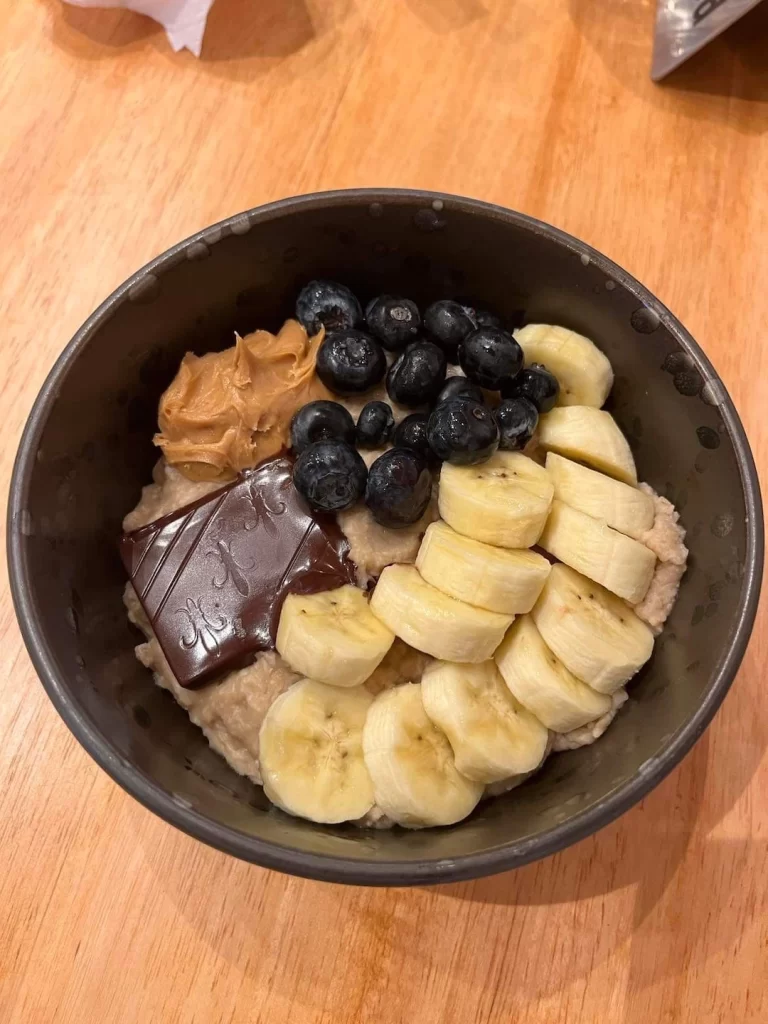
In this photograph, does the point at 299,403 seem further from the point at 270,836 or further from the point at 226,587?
the point at 270,836

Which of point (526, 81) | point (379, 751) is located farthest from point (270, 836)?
point (526, 81)

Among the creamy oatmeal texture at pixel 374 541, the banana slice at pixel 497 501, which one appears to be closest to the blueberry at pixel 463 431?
the banana slice at pixel 497 501

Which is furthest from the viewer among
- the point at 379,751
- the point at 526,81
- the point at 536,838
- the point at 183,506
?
the point at 526,81

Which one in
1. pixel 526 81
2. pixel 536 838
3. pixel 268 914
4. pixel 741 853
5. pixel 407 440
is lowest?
pixel 268 914

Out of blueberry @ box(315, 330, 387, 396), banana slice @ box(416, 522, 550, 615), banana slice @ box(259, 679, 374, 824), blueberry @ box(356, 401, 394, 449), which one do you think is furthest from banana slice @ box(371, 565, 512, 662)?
blueberry @ box(315, 330, 387, 396)

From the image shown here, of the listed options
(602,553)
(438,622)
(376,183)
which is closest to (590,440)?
(602,553)

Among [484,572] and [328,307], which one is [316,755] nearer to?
[484,572]
